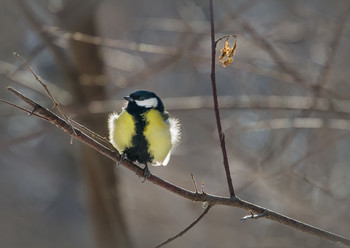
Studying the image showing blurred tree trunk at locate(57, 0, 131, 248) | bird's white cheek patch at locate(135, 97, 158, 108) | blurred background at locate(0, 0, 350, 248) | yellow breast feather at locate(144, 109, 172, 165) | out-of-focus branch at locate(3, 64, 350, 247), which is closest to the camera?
out-of-focus branch at locate(3, 64, 350, 247)

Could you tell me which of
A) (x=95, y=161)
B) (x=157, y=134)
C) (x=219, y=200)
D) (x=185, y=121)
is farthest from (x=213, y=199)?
(x=185, y=121)

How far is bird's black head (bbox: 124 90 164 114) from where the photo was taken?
308cm

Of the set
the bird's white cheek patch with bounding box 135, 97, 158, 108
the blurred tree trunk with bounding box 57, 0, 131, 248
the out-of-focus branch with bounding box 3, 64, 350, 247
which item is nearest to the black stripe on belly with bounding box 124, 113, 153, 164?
the bird's white cheek patch with bounding box 135, 97, 158, 108

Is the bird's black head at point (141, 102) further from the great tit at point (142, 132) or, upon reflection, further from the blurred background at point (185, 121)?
the blurred background at point (185, 121)

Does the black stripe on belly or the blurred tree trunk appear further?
the blurred tree trunk

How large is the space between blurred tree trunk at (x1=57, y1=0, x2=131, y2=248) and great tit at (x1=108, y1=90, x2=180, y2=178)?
4.83ft

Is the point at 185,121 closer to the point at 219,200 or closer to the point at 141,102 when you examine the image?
the point at 141,102

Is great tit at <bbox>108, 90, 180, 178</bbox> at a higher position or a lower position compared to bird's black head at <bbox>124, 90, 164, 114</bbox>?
lower

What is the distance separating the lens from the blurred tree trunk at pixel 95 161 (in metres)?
4.59

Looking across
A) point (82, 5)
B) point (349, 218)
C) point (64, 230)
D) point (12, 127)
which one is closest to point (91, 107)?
point (82, 5)

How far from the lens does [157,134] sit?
3002 mm

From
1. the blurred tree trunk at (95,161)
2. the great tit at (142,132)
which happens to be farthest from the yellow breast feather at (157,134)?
the blurred tree trunk at (95,161)

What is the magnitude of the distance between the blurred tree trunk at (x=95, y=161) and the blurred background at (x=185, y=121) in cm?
1

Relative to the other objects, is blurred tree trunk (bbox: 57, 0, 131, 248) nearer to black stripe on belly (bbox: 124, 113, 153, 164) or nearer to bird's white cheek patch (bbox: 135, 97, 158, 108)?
bird's white cheek patch (bbox: 135, 97, 158, 108)
